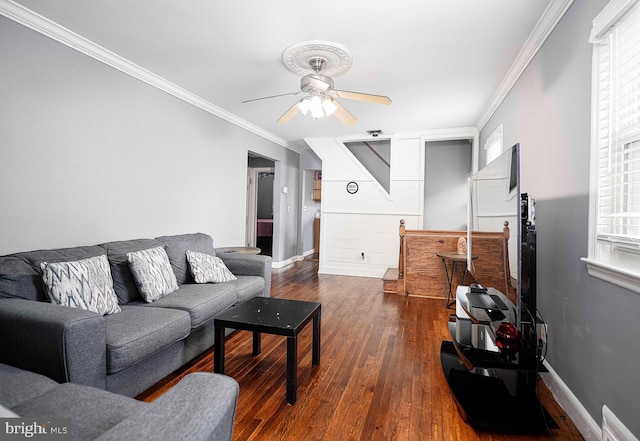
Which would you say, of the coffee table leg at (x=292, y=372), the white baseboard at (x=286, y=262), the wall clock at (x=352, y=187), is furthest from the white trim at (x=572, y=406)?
the white baseboard at (x=286, y=262)

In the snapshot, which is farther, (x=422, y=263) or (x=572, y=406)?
(x=422, y=263)

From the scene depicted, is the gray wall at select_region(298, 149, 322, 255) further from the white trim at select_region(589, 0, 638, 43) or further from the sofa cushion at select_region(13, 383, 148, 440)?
the sofa cushion at select_region(13, 383, 148, 440)

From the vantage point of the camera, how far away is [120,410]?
1063 mm

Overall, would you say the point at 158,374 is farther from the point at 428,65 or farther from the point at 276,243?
the point at 276,243

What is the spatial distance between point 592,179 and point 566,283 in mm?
649

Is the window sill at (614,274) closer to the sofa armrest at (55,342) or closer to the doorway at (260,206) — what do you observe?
the sofa armrest at (55,342)

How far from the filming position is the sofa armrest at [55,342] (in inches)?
56.6

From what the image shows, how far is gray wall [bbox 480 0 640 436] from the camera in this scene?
1.36m

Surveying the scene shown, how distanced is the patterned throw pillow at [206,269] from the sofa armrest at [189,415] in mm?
1995

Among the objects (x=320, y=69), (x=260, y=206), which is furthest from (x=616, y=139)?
(x=260, y=206)

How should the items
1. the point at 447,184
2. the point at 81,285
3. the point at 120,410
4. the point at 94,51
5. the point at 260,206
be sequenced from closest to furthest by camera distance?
the point at 120,410
the point at 81,285
the point at 94,51
the point at 447,184
the point at 260,206

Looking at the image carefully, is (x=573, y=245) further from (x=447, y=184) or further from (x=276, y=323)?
(x=447, y=184)

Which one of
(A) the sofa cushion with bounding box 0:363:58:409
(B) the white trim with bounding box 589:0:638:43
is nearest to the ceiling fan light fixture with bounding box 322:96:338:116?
(B) the white trim with bounding box 589:0:638:43

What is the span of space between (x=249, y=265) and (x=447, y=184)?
4489 millimetres
